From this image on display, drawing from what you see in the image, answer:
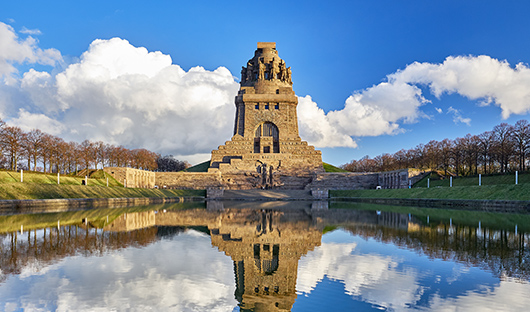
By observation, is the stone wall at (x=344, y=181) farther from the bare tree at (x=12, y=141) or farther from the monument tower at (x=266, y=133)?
the bare tree at (x=12, y=141)

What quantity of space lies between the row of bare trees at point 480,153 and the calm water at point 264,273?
41.7 metres

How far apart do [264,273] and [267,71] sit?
75.2 metres

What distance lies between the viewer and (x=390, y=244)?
10328 mm

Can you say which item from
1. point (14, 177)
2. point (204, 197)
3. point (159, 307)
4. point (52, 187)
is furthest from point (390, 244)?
point (204, 197)

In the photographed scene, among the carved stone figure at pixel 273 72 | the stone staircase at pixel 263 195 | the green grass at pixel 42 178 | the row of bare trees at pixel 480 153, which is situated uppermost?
the carved stone figure at pixel 273 72

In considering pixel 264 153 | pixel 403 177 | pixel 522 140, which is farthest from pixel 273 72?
pixel 522 140

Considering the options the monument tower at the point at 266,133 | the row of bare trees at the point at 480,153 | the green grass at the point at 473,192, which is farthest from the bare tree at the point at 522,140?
the monument tower at the point at 266,133

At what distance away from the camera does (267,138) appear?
7438 centimetres

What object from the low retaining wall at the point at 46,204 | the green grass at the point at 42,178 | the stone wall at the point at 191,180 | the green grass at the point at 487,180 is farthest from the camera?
the stone wall at the point at 191,180

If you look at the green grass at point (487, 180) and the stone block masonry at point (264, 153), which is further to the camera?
the stone block masonry at point (264, 153)

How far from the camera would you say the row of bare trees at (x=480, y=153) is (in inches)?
1857

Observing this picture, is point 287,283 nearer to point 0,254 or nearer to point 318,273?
point 318,273

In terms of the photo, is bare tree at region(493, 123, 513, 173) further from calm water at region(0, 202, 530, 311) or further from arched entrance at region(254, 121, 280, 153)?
calm water at region(0, 202, 530, 311)

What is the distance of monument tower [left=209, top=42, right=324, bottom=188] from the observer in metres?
66.8
